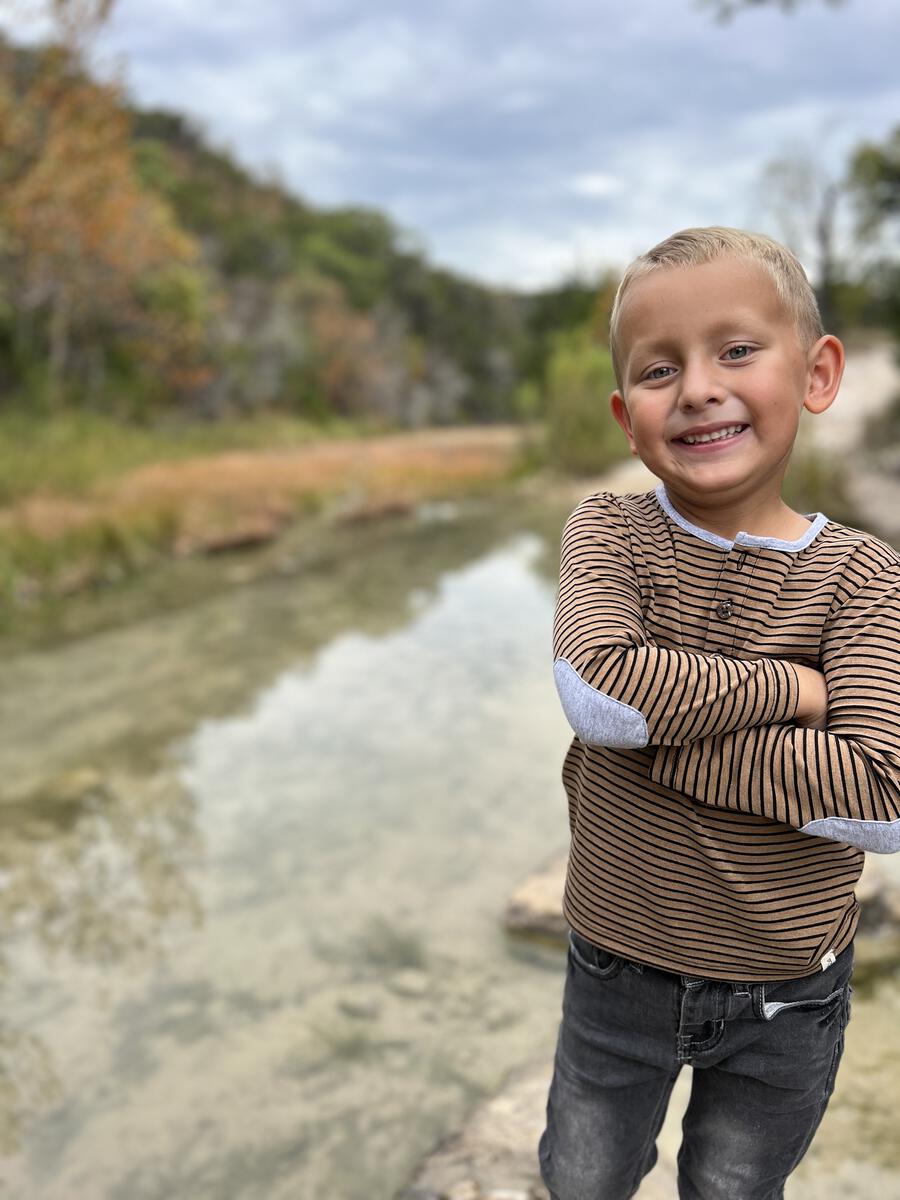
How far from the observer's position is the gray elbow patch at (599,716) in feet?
3.37

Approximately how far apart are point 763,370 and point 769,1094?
829 mm

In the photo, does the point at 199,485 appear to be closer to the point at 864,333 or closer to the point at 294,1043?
the point at 294,1043

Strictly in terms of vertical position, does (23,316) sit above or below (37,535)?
above

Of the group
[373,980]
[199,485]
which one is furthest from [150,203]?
[373,980]

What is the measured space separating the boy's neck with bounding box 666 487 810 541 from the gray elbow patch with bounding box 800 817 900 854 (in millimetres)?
324

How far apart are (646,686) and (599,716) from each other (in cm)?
6

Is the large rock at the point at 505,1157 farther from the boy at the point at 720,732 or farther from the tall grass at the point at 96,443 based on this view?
the tall grass at the point at 96,443

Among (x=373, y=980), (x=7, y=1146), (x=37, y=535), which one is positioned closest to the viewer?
(x=7, y=1146)

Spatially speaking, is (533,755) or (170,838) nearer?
(170,838)

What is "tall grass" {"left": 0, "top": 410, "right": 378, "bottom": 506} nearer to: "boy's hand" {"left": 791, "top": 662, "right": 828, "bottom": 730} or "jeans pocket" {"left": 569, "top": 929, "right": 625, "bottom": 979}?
"jeans pocket" {"left": 569, "top": 929, "right": 625, "bottom": 979}

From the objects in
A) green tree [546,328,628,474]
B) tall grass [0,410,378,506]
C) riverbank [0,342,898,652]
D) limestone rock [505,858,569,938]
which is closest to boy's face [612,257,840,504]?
limestone rock [505,858,569,938]

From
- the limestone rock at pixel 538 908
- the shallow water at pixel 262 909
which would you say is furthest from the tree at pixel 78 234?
the limestone rock at pixel 538 908

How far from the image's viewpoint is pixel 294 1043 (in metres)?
2.44

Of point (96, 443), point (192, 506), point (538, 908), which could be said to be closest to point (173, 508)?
point (192, 506)
